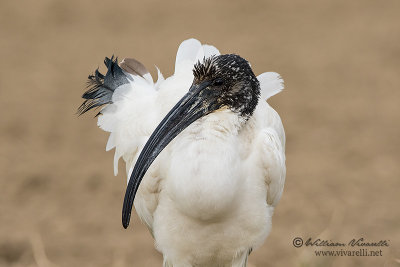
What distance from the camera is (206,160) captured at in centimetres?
428

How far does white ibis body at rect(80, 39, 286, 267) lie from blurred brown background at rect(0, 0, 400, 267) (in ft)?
2.51

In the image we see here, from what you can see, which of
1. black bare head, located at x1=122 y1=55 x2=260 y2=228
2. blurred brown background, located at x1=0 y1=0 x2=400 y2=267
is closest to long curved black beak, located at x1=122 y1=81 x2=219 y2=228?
black bare head, located at x1=122 y1=55 x2=260 y2=228

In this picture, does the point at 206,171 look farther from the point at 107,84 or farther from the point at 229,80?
the point at 107,84

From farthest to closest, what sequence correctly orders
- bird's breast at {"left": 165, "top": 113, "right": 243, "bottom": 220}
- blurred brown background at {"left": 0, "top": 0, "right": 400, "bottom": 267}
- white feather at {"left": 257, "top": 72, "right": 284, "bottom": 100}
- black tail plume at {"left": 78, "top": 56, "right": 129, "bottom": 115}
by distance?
1. blurred brown background at {"left": 0, "top": 0, "right": 400, "bottom": 267}
2. black tail plume at {"left": 78, "top": 56, "right": 129, "bottom": 115}
3. white feather at {"left": 257, "top": 72, "right": 284, "bottom": 100}
4. bird's breast at {"left": 165, "top": 113, "right": 243, "bottom": 220}

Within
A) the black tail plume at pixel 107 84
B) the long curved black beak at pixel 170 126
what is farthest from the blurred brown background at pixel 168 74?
the black tail plume at pixel 107 84

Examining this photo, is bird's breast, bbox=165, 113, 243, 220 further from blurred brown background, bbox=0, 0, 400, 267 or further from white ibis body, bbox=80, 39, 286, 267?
blurred brown background, bbox=0, 0, 400, 267

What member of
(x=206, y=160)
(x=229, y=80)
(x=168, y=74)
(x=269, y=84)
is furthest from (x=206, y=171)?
(x=168, y=74)

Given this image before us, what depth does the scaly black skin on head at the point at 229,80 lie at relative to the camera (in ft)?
14.6

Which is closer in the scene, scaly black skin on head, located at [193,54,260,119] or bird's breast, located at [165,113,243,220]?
bird's breast, located at [165,113,243,220]

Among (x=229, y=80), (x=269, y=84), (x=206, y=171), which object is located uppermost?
(x=269, y=84)

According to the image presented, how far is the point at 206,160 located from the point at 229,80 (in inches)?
19.3

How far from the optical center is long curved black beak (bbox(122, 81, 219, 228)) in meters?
4.32

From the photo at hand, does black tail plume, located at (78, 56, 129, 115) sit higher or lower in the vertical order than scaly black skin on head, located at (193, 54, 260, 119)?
higher

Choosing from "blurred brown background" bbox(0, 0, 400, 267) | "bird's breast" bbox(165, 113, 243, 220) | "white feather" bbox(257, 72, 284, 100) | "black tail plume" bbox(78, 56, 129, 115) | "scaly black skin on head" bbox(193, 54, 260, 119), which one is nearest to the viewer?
"bird's breast" bbox(165, 113, 243, 220)
